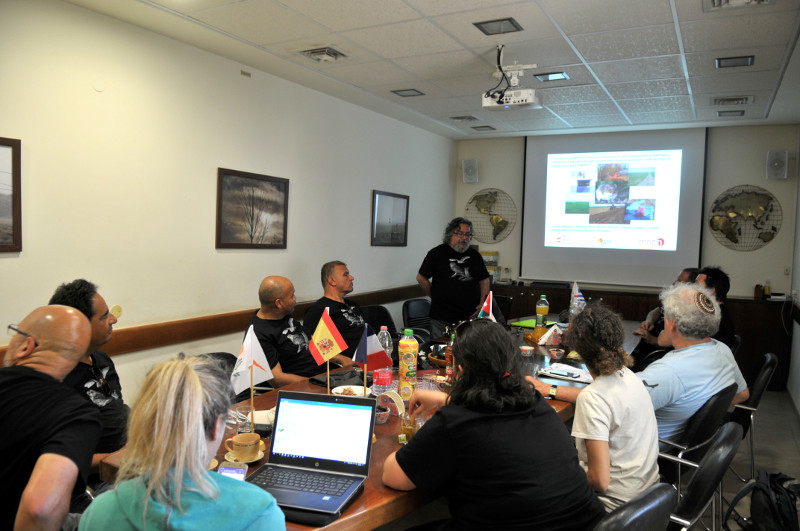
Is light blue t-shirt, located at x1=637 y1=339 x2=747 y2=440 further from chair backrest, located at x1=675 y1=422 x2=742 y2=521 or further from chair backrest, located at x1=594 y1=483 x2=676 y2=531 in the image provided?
chair backrest, located at x1=594 y1=483 x2=676 y2=531

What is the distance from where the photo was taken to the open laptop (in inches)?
63.8

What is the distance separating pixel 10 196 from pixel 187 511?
8.47 feet

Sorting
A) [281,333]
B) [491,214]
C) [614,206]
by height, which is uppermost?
[614,206]

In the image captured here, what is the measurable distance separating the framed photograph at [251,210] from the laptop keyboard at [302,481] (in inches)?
109

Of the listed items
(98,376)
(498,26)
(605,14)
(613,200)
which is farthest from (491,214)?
(98,376)

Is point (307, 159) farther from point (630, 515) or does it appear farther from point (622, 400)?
point (630, 515)

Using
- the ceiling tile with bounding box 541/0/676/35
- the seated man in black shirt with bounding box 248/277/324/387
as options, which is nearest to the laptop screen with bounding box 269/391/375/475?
the seated man in black shirt with bounding box 248/277/324/387

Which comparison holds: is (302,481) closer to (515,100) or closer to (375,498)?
(375,498)

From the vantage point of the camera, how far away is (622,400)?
6.29 ft

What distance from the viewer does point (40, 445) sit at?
56.4 inches

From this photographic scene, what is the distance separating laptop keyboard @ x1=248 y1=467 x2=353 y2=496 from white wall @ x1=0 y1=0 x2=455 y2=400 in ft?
7.11

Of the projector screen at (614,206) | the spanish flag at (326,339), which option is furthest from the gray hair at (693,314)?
the projector screen at (614,206)

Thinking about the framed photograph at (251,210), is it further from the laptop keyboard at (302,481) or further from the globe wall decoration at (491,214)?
the globe wall decoration at (491,214)

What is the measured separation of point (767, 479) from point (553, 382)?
3.24ft
